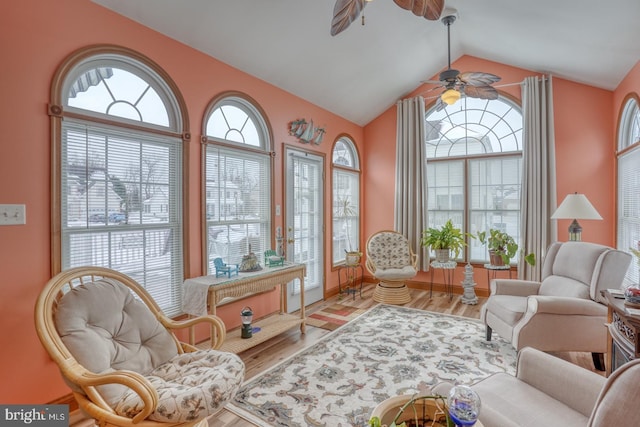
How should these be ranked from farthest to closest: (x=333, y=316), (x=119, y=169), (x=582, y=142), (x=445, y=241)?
1. (x=445, y=241)
2. (x=582, y=142)
3. (x=333, y=316)
4. (x=119, y=169)

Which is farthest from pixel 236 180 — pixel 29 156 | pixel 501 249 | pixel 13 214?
pixel 501 249

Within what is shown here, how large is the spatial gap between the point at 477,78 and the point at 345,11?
169 cm

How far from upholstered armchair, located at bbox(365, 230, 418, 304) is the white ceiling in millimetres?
2139

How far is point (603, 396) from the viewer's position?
1025 mm

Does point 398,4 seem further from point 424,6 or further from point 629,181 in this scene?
point 629,181

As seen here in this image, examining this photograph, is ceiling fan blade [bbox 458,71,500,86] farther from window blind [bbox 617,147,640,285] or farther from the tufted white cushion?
the tufted white cushion

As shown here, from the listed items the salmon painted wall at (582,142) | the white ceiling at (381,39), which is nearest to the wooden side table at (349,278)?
the salmon painted wall at (582,142)

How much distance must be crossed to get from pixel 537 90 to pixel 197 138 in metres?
4.38

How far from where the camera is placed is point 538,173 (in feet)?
14.4

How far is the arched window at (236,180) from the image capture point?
3.23 metres

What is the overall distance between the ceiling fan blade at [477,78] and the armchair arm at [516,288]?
6.36ft

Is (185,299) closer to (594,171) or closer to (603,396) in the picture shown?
(603,396)

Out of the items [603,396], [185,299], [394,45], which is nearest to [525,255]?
[394,45]

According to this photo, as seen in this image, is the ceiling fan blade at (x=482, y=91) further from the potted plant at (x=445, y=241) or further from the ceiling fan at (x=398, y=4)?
the potted plant at (x=445, y=241)
